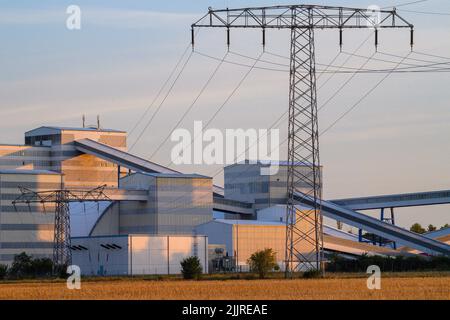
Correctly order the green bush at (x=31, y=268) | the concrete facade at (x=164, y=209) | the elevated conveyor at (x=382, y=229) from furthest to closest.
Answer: the elevated conveyor at (x=382, y=229) < the concrete facade at (x=164, y=209) < the green bush at (x=31, y=268)

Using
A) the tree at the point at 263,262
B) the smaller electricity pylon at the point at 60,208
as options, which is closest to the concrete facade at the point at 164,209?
the smaller electricity pylon at the point at 60,208

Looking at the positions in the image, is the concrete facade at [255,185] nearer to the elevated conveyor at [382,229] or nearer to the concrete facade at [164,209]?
the elevated conveyor at [382,229]

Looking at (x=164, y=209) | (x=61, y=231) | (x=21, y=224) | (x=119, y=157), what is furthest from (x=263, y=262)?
(x=119, y=157)

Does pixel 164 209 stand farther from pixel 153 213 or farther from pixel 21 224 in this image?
pixel 21 224

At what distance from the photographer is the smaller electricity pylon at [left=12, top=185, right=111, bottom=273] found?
312 ft

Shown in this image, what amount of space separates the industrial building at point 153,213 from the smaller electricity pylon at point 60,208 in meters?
0.96

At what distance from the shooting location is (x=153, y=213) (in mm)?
119500

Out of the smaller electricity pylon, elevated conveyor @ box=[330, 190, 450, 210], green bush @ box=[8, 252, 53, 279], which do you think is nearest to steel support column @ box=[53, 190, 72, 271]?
the smaller electricity pylon

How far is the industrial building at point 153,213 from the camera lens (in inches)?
4050

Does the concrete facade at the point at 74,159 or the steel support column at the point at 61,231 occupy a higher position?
the concrete facade at the point at 74,159

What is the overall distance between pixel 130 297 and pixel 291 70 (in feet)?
81.5

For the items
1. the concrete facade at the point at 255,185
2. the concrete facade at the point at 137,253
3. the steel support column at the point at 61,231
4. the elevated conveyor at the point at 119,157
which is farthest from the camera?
the elevated conveyor at the point at 119,157

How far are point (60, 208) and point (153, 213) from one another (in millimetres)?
23699
